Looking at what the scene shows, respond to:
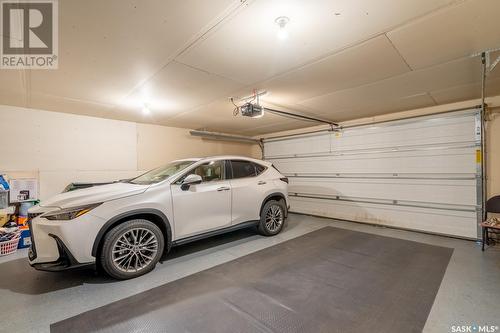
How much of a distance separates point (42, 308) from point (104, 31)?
259 centimetres

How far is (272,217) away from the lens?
4.28 meters

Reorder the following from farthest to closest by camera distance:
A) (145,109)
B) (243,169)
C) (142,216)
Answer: (145,109), (243,169), (142,216)

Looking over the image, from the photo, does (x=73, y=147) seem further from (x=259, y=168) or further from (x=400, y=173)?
(x=400, y=173)

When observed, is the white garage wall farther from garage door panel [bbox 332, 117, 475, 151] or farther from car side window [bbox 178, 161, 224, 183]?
garage door panel [bbox 332, 117, 475, 151]

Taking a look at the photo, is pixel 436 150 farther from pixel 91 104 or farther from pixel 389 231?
pixel 91 104

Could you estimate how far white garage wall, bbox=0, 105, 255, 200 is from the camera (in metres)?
3.97

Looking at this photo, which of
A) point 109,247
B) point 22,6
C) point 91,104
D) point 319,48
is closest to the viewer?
point 22,6

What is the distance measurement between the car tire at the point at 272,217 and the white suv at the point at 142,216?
6cm

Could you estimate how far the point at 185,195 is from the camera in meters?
3.05

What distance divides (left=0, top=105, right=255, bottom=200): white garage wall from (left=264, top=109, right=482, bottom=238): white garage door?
13.5 feet

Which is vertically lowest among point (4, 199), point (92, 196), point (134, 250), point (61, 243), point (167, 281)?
point (167, 281)

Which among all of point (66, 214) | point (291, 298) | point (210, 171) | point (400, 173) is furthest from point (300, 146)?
point (66, 214)

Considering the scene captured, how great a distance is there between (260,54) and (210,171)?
194cm

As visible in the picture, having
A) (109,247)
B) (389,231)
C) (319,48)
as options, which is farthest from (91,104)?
(389,231)
